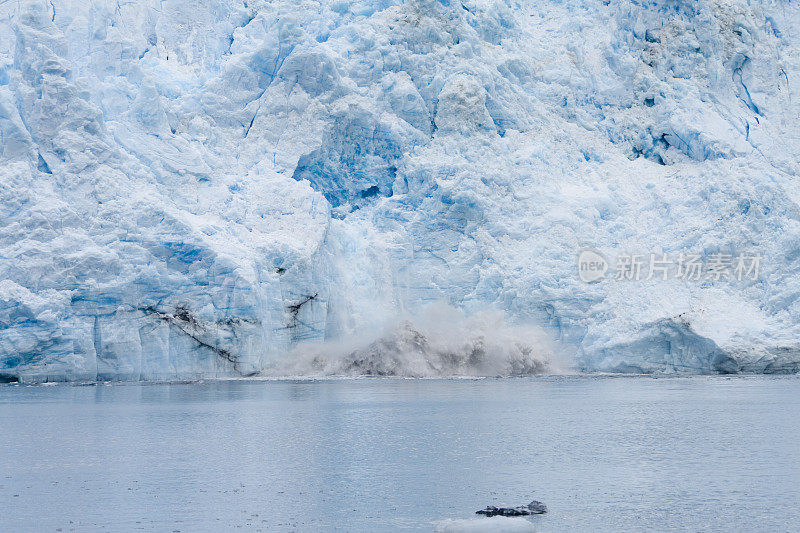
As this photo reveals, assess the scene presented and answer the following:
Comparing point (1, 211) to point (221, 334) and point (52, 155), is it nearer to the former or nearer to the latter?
point (52, 155)

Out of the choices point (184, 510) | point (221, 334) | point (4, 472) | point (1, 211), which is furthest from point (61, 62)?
point (184, 510)

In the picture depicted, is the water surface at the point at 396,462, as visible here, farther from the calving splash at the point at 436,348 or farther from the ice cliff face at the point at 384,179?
the calving splash at the point at 436,348

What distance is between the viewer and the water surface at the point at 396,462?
24.5 feet

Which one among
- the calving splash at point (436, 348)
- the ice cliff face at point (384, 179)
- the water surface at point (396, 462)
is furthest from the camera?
the calving splash at point (436, 348)

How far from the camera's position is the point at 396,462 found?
10109mm

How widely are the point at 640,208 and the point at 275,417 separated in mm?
12460

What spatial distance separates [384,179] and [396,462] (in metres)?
14.4

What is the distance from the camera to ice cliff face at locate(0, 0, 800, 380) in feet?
64.9

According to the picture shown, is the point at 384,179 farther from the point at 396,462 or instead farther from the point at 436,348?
the point at 396,462

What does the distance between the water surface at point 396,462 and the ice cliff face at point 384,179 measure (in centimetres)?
293

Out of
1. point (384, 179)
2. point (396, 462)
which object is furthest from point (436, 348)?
point (396, 462)

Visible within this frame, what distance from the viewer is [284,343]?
70.4ft

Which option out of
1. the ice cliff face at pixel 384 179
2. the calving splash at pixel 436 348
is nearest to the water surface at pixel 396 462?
the ice cliff face at pixel 384 179

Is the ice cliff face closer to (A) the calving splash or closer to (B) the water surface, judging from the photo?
(A) the calving splash
